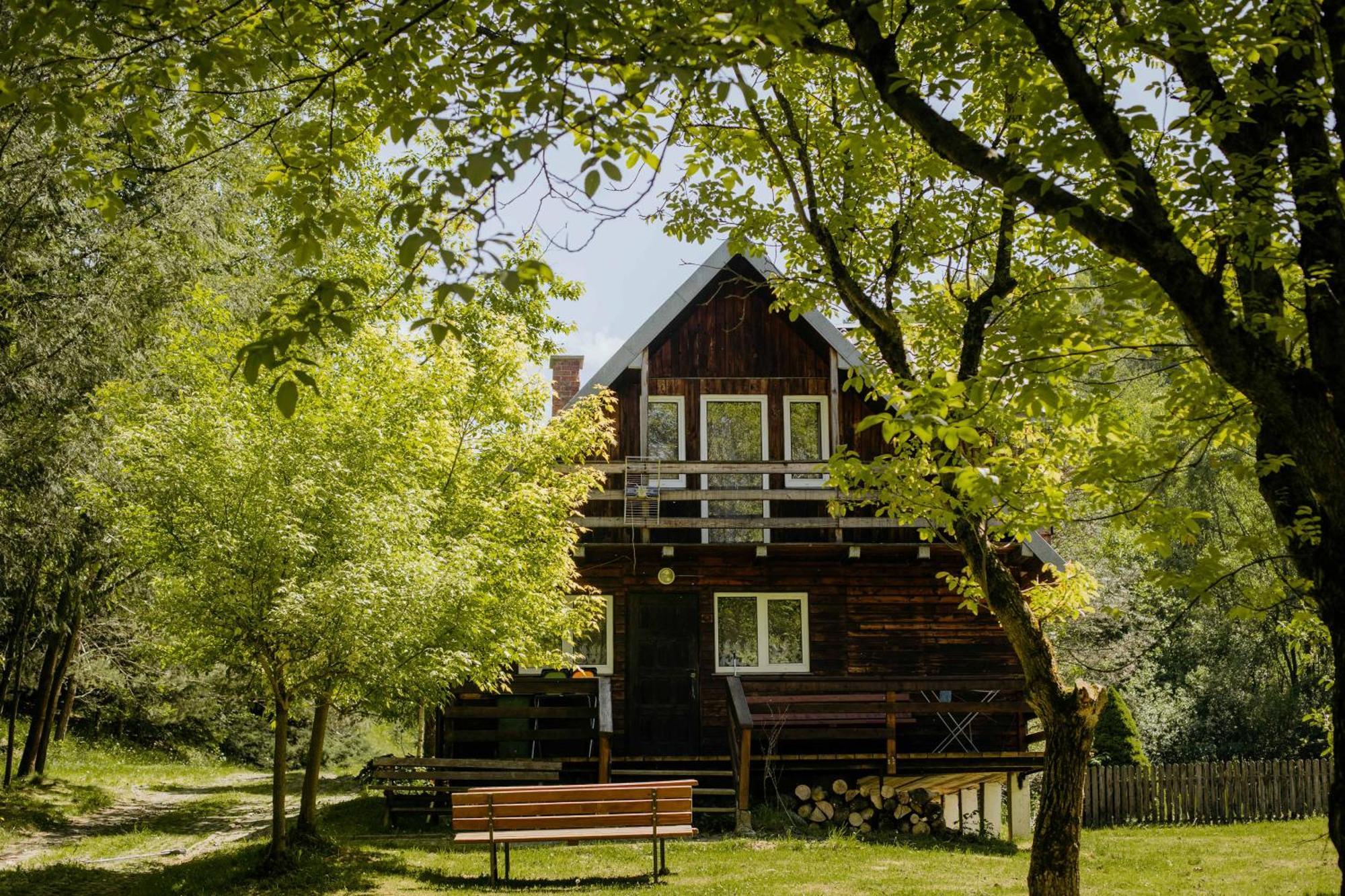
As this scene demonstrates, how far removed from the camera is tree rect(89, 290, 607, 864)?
1076 centimetres

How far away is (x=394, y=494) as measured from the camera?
11.8 meters

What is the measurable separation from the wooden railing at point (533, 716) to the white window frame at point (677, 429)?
11.7 ft

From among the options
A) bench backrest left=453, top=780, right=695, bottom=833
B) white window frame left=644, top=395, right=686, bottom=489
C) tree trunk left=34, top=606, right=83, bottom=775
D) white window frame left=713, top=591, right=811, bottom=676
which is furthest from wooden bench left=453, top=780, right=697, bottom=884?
tree trunk left=34, top=606, right=83, bottom=775

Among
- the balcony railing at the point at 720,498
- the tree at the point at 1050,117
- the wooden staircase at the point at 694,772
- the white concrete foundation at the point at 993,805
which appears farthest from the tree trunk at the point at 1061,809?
the white concrete foundation at the point at 993,805

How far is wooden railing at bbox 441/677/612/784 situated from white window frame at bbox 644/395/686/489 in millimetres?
3553

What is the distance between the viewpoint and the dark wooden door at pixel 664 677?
17859 mm

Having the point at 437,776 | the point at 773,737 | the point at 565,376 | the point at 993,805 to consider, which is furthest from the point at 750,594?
the point at 437,776

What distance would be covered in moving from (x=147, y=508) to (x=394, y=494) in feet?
7.80

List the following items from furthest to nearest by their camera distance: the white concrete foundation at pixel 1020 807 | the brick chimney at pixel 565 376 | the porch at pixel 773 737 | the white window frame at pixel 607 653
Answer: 1. the brick chimney at pixel 565 376
2. the white window frame at pixel 607 653
3. the white concrete foundation at pixel 1020 807
4. the porch at pixel 773 737

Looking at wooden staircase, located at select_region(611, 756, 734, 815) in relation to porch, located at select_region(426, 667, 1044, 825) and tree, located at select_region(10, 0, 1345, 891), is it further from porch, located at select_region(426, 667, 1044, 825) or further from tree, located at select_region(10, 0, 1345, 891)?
tree, located at select_region(10, 0, 1345, 891)

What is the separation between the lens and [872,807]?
651 inches

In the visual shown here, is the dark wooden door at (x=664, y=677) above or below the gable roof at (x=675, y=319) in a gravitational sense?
below

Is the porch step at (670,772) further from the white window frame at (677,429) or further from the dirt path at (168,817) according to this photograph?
the dirt path at (168,817)

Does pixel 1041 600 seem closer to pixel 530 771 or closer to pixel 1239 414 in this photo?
pixel 1239 414
